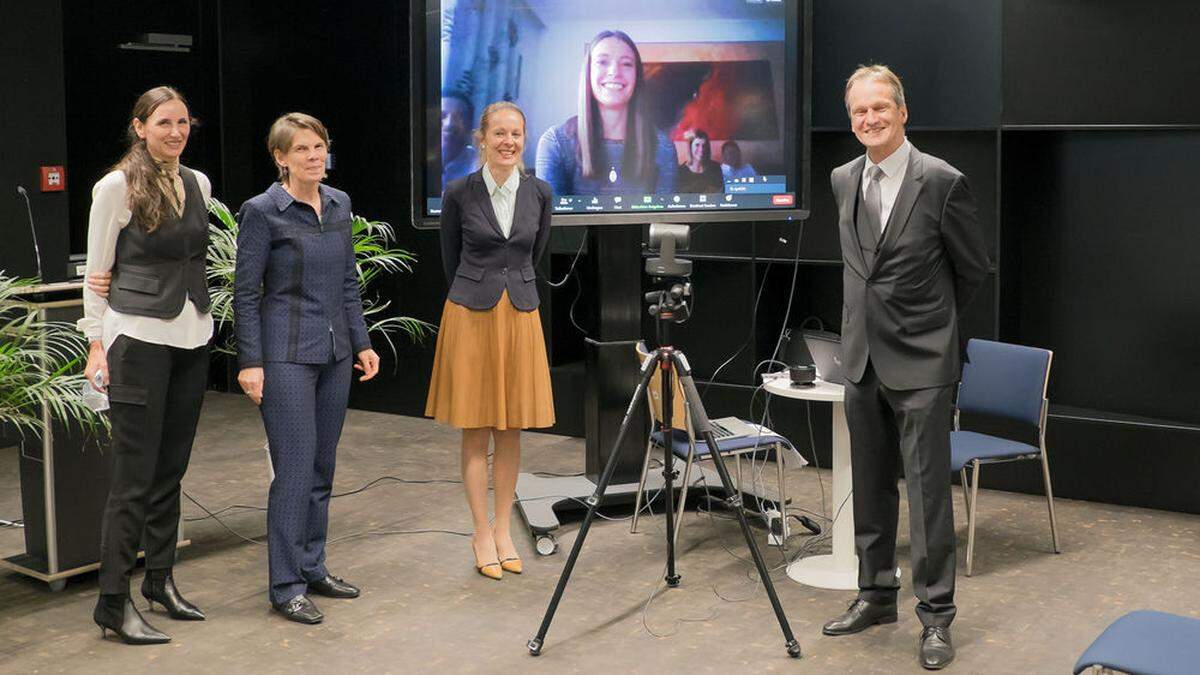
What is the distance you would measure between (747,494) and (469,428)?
1.41 m

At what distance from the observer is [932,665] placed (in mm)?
4133

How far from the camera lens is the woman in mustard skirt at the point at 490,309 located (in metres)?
4.91

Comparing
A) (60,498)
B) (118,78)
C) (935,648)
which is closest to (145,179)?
(60,498)

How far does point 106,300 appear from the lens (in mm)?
4215

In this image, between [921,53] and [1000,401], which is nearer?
[1000,401]

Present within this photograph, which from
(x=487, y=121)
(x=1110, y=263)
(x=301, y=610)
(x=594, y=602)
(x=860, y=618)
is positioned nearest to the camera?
(x=860, y=618)

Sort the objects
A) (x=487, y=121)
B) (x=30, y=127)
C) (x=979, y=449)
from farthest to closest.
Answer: (x=30, y=127), (x=979, y=449), (x=487, y=121)

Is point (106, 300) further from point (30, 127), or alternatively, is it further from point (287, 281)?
point (30, 127)

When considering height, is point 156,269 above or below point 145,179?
below

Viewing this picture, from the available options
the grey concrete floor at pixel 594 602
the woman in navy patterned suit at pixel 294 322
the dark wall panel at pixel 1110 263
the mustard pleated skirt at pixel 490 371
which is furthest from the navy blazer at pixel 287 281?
the dark wall panel at pixel 1110 263

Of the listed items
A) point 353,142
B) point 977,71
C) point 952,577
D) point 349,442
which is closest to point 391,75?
point 353,142

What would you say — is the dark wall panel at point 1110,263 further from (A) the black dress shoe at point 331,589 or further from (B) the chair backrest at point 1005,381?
(A) the black dress shoe at point 331,589

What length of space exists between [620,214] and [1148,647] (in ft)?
9.87

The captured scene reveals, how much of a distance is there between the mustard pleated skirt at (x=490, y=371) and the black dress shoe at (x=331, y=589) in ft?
2.13
